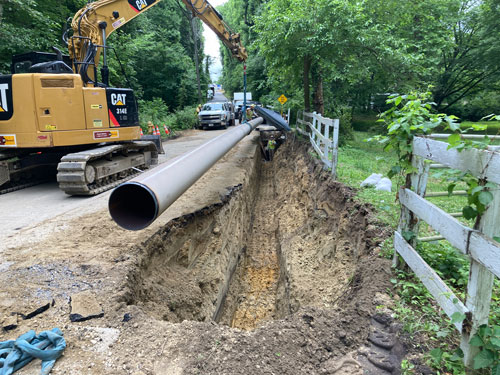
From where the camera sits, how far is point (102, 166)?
25.1 feet

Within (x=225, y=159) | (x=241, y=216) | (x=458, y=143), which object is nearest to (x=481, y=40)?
(x=225, y=159)

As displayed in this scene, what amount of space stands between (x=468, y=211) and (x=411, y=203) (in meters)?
0.97

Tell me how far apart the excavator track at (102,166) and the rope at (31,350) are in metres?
4.68

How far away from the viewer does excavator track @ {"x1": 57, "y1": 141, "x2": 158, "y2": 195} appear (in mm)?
6828

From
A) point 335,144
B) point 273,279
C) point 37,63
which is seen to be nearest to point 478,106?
point 335,144

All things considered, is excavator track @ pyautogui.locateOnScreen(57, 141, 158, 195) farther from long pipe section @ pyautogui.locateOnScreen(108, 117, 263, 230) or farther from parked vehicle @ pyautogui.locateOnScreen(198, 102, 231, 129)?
parked vehicle @ pyautogui.locateOnScreen(198, 102, 231, 129)

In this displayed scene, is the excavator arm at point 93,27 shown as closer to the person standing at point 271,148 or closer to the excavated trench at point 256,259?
the excavated trench at point 256,259

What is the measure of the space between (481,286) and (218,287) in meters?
4.57

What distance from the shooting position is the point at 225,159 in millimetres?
12195

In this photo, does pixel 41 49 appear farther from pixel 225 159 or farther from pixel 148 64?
pixel 148 64

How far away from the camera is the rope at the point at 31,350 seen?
7.99 feet

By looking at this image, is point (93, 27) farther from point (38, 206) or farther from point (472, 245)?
point (472, 245)

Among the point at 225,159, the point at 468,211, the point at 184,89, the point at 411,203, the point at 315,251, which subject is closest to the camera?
the point at 468,211

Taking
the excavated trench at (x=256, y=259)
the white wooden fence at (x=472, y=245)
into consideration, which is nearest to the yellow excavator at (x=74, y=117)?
the excavated trench at (x=256, y=259)
